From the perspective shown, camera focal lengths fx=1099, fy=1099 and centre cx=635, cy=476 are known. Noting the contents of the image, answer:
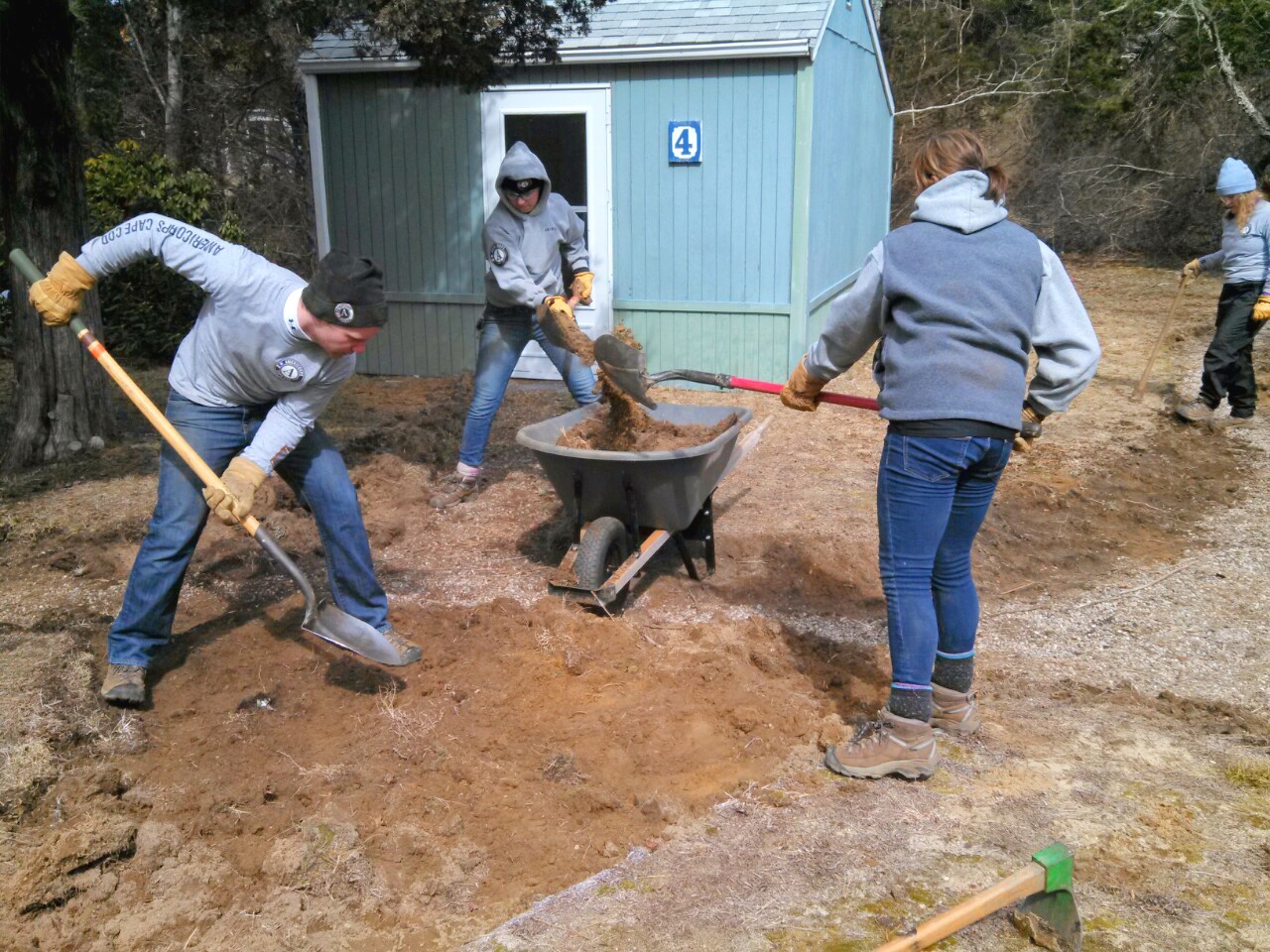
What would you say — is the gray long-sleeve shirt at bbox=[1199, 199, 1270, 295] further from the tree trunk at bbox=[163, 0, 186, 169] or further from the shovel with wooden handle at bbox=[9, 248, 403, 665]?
the tree trunk at bbox=[163, 0, 186, 169]

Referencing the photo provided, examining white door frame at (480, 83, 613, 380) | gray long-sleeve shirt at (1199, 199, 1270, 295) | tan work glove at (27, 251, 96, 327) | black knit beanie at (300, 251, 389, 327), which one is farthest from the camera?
white door frame at (480, 83, 613, 380)

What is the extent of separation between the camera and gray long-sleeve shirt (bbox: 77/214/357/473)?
365 cm

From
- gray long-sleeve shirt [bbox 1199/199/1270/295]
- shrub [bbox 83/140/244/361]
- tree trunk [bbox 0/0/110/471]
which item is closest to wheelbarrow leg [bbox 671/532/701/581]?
Answer: tree trunk [bbox 0/0/110/471]

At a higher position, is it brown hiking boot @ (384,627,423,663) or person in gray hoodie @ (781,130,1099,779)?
person in gray hoodie @ (781,130,1099,779)

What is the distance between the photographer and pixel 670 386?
10164 mm

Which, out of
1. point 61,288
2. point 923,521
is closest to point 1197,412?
point 923,521

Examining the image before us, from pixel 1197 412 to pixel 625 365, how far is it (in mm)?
5690

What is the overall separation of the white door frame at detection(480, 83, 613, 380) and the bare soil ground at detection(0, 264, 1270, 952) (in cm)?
418

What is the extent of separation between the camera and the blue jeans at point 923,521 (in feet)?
11.0

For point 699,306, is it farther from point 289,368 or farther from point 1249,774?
point 1249,774

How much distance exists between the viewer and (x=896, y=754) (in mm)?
3516

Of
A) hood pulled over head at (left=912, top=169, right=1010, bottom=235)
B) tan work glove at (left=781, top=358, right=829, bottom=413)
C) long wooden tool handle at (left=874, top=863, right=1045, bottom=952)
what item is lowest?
long wooden tool handle at (left=874, top=863, right=1045, bottom=952)

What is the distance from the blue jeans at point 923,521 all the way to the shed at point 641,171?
602 centimetres

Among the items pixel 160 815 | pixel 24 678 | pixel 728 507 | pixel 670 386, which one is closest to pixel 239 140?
pixel 670 386
